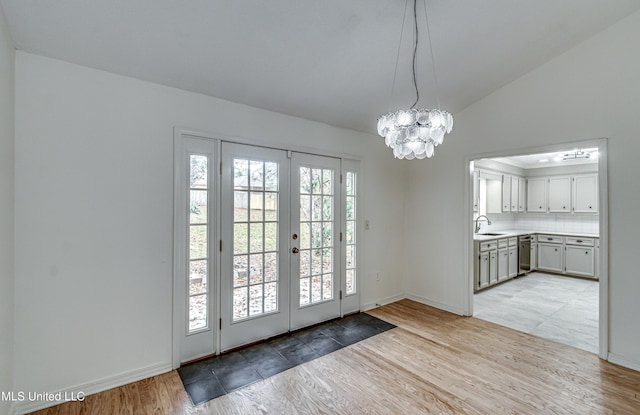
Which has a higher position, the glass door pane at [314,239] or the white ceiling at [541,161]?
the white ceiling at [541,161]

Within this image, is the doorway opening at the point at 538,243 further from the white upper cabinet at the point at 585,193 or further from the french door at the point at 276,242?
the french door at the point at 276,242

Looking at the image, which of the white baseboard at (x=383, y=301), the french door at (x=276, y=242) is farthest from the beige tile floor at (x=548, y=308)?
the french door at (x=276, y=242)

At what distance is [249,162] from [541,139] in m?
3.29

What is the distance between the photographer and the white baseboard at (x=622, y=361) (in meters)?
2.58

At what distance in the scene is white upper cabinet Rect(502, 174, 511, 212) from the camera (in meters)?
6.37

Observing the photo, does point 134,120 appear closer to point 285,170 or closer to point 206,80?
point 206,80

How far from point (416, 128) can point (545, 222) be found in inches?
271

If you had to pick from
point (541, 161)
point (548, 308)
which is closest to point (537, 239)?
point (541, 161)

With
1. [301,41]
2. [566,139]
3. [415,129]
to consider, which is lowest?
[415,129]

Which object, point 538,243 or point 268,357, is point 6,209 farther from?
point 538,243

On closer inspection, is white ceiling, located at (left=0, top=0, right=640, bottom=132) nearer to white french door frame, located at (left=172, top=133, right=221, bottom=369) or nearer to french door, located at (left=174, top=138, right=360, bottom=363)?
white french door frame, located at (left=172, top=133, right=221, bottom=369)

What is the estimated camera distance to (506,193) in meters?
6.46

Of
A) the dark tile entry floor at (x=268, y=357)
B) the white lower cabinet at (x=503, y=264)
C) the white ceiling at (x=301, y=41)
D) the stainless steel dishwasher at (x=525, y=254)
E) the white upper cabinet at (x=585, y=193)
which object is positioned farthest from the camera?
the stainless steel dishwasher at (x=525, y=254)

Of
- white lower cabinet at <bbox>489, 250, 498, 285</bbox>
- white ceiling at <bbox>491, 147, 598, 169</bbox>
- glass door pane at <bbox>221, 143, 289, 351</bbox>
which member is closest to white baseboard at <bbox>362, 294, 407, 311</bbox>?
glass door pane at <bbox>221, 143, 289, 351</bbox>
